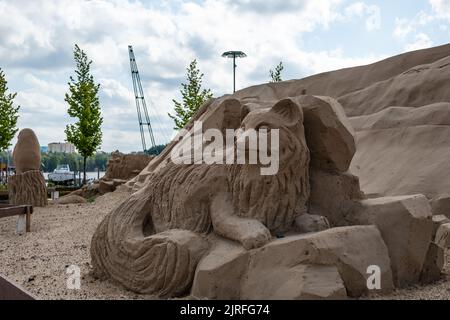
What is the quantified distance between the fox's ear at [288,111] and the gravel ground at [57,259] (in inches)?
51.8

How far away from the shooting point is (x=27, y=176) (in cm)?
1005

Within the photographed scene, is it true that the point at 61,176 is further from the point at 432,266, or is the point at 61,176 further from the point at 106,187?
the point at 432,266

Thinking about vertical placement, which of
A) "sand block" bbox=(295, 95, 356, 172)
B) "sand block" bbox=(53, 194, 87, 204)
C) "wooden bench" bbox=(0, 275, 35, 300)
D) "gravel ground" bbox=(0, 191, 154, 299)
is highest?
"sand block" bbox=(295, 95, 356, 172)

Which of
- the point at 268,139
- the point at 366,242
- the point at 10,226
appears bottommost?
the point at 10,226

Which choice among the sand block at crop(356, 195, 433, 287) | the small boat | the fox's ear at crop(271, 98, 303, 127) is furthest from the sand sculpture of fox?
the small boat

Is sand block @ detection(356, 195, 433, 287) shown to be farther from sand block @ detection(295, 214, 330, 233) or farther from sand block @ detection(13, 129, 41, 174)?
sand block @ detection(13, 129, 41, 174)

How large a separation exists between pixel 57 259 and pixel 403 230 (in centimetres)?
362

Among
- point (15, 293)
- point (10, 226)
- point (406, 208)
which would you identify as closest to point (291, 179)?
point (406, 208)

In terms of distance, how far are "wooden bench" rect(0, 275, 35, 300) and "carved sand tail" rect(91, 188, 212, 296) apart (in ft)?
3.24

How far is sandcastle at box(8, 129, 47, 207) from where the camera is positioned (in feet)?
33.0

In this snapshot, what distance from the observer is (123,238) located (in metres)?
3.57

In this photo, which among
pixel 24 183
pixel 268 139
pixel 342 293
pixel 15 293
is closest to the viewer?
pixel 15 293

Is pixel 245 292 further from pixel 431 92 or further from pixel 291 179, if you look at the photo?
pixel 431 92
